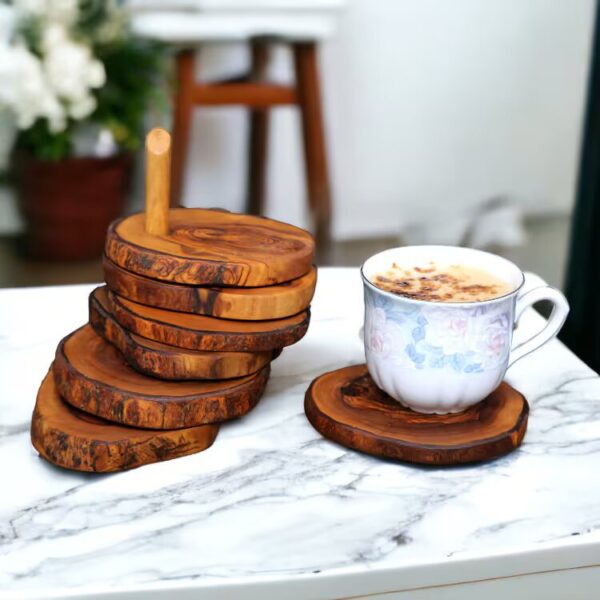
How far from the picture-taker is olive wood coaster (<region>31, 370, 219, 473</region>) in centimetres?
68

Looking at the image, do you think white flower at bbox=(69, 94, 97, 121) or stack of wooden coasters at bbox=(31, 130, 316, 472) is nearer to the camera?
stack of wooden coasters at bbox=(31, 130, 316, 472)

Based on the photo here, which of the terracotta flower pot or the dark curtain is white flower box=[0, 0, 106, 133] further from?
the dark curtain

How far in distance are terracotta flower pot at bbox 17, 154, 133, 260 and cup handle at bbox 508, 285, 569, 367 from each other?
1710 mm

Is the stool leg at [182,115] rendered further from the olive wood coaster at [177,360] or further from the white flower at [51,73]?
the olive wood coaster at [177,360]

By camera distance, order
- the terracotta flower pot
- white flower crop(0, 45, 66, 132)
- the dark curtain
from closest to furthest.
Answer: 1. the dark curtain
2. white flower crop(0, 45, 66, 132)
3. the terracotta flower pot

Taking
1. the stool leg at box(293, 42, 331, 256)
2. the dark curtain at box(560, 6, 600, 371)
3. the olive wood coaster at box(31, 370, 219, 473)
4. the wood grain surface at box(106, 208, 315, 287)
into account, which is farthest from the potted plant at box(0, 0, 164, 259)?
the olive wood coaster at box(31, 370, 219, 473)

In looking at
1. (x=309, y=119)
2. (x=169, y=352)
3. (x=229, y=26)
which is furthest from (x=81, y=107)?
(x=169, y=352)

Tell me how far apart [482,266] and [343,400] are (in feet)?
0.55

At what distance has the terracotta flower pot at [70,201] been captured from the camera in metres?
2.28

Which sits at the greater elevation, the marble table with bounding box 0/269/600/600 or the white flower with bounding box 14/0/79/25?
the white flower with bounding box 14/0/79/25

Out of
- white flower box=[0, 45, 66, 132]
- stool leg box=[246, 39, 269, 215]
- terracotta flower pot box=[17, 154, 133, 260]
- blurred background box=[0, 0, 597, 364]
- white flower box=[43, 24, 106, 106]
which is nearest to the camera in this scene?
white flower box=[0, 45, 66, 132]

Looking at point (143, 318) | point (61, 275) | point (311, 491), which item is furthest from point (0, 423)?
point (61, 275)

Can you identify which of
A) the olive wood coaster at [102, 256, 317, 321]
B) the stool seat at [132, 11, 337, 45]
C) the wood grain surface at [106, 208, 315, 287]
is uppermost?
the stool seat at [132, 11, 337, 45]

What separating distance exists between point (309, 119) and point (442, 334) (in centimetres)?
158
